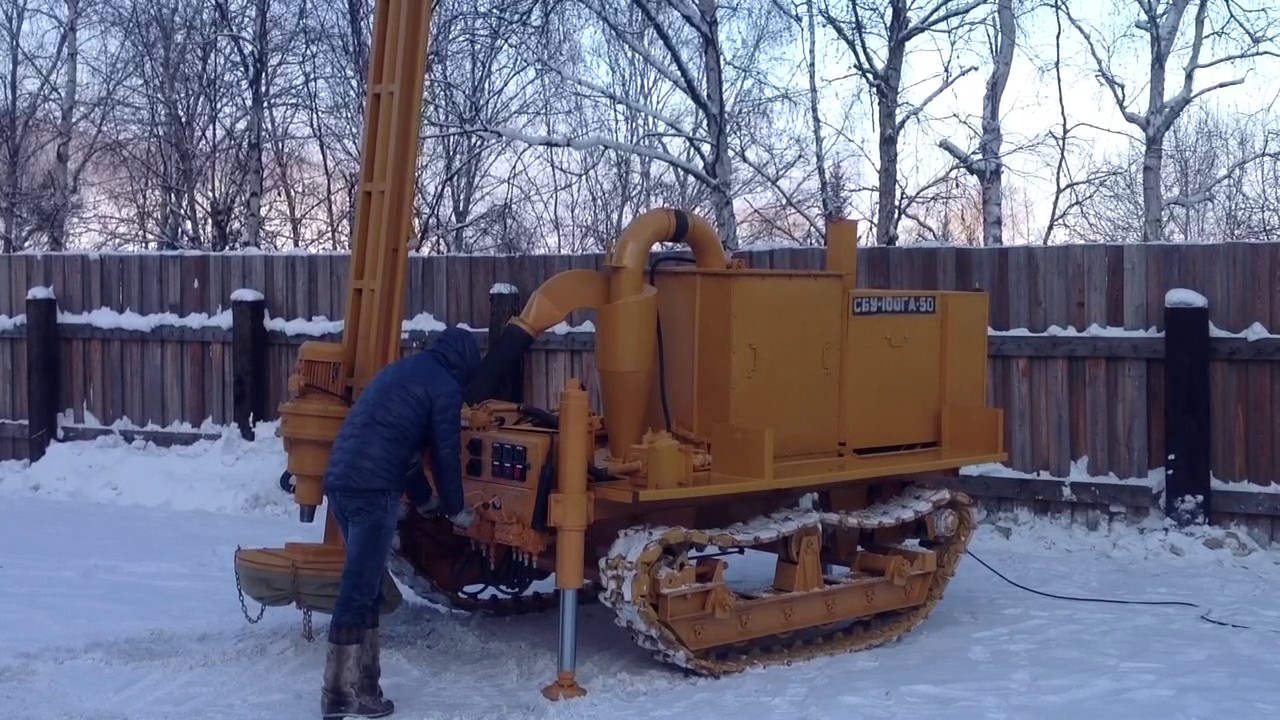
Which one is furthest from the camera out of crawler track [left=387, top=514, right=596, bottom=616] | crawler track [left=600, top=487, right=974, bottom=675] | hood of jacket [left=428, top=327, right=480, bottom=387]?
crawler track [left=387, top=514, right=596, bottom=616]

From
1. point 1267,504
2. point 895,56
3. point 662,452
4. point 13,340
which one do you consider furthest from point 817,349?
point 13,340

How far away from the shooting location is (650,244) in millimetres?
7992

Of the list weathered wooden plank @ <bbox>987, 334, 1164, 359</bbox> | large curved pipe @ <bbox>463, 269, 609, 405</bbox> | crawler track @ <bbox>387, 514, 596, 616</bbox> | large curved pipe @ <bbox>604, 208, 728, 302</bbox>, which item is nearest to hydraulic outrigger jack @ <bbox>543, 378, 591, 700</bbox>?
large curved pipe @ <bbox>463, 269, 609, 405</bbox>

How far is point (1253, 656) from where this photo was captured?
8117 millimetres

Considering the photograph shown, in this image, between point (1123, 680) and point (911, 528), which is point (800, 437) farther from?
point (1123, 680)

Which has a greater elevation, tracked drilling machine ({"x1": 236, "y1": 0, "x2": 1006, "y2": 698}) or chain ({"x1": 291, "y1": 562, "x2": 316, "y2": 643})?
tracked drilling machine ({"x1": 236, "y1": 0, "x2": 1006, "y2": 698})

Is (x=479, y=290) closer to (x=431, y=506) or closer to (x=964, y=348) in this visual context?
(x=964, y=348)

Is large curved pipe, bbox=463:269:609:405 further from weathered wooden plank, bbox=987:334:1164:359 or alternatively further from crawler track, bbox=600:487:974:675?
weathered wooden plank, bbox=987:334:1164:359

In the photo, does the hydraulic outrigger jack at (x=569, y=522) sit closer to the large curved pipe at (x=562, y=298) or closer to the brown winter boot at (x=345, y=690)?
the large curved pipe at (x=562, y=298)

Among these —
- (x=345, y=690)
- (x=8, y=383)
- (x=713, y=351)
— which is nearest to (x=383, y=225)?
(x=713, y=351)

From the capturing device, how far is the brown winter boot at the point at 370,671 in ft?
23.3

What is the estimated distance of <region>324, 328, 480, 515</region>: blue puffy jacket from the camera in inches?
280

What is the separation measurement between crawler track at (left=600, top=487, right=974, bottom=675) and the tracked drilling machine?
0.02 meters

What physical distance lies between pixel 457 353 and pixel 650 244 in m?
1.31
